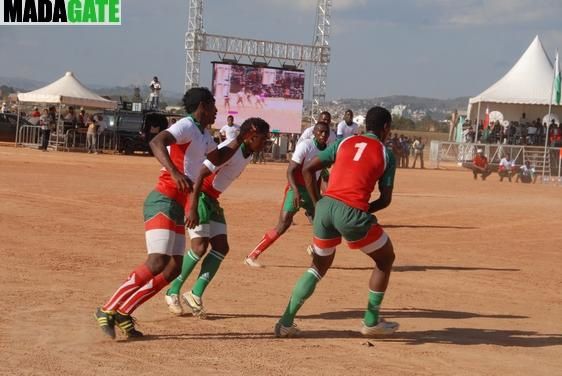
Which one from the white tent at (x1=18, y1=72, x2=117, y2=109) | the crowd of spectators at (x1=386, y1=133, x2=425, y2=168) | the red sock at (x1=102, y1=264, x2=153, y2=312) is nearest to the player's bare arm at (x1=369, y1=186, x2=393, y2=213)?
the red sock at (x1=102, y1=264, x2=153, y2=312)

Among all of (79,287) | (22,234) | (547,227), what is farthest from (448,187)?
Answer: (79,287)

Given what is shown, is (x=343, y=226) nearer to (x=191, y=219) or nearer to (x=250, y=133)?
(x=191, y=219)

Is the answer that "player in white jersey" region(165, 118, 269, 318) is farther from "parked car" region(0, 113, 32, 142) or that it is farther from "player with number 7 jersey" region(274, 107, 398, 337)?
"parked car" region(0, 113, 32, 142)

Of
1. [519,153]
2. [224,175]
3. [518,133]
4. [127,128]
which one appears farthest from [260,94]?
[224,175]

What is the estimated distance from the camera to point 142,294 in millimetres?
7738

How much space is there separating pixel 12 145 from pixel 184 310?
124ft

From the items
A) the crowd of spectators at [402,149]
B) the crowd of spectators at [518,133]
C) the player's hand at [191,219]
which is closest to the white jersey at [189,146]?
the player's hand at [191,219]

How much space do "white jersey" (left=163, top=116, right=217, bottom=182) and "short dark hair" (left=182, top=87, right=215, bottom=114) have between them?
0.11 m

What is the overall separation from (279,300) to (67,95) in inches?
1442

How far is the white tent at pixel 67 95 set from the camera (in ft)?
143

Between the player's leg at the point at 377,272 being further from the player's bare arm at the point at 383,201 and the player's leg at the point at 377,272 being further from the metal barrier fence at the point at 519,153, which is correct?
the metal barrier fence at the point at 519,153

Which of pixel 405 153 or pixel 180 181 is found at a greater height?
pixel 180 181

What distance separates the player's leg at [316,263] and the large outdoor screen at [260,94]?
41.1 m

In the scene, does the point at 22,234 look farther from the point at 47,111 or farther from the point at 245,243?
the point at 47,111
